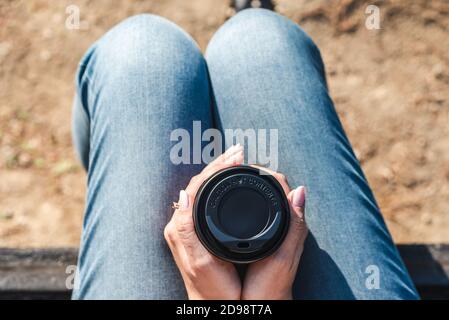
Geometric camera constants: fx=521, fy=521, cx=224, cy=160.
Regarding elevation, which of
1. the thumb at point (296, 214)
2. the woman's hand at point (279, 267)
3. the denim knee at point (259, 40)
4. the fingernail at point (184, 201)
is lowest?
the woman's hand at point (279, 267)

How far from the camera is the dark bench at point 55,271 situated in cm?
125

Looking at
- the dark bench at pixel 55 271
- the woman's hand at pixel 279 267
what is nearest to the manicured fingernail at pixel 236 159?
the woman's hand at pixel 279 267

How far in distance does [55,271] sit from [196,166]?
19.8 inches

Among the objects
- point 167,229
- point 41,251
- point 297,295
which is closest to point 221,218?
point 167,229

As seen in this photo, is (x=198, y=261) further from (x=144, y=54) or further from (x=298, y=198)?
(x=144, y=54)

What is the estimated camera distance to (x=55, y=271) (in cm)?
128

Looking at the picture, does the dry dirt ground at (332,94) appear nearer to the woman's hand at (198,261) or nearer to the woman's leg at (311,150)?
the woman's leg at (311,150)

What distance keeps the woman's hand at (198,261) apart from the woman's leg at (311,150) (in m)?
0.17

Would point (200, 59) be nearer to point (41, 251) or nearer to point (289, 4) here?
point (41, 251)

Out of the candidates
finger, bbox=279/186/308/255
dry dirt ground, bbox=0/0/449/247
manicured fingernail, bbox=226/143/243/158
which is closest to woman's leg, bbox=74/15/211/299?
manicured fingernail, bbox=226/143/243/158

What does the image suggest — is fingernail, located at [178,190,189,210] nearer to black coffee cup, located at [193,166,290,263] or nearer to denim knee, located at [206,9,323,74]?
black coffee cup, located at [193,166,290,263]

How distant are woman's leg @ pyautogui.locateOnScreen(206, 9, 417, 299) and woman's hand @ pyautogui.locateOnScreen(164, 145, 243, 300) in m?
0.17

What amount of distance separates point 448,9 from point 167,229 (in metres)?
1.64

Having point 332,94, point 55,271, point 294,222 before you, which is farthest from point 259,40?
point 332,94
